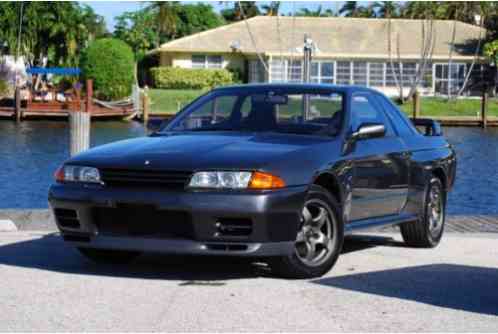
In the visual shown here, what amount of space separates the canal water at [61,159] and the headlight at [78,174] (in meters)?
13.5

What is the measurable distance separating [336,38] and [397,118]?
6287cm

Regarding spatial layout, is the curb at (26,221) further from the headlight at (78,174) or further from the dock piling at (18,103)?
the dock piling at (18,103)

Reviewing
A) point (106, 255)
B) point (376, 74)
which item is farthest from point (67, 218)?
point (376, 74)

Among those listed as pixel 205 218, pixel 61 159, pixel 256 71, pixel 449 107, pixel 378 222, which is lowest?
pixel 61 159

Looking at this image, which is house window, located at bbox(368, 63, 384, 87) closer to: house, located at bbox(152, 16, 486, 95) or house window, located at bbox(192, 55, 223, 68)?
house, located at bbox(152, 16, 486, 95)

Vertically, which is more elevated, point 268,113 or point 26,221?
point 268,113

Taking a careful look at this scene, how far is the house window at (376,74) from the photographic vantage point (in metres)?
70.2

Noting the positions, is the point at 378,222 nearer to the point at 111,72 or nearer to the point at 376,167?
the point at 376,167

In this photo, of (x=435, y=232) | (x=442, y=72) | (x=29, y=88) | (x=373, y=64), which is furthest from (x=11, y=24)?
(x=435, y=232)

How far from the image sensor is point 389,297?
7.55m

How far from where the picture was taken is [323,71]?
70188mm

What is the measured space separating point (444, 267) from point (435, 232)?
162 cm

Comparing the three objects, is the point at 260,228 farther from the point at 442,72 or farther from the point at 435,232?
the point at 442,72

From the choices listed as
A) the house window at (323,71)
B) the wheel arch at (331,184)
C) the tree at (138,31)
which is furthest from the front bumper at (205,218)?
the tree at (138,31)
